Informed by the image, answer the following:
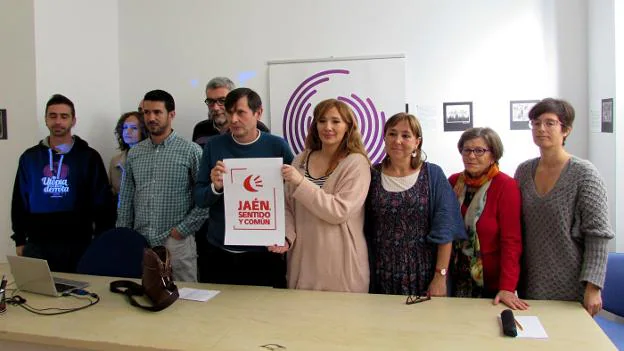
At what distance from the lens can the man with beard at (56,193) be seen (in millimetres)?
3125

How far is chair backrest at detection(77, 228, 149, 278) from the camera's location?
2.51 metres

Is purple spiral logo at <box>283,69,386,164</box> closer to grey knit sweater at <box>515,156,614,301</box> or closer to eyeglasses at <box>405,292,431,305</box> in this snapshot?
grey knit sweater at <box>515,156,614,301</box>

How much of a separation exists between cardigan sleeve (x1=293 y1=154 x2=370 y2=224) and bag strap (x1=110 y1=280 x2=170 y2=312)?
0.74m

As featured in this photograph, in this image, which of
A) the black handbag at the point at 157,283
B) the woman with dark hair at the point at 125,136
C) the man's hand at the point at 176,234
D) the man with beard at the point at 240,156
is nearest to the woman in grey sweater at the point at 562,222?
the man with beard at the point at 240,156

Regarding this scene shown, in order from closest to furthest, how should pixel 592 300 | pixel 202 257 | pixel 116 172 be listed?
pixel 592 300 < pixel 202 257 < pixel 116 172

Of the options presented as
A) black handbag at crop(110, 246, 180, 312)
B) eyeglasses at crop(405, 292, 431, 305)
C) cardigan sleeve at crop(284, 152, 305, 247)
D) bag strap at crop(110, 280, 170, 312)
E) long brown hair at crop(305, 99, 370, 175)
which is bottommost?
eyeglasses at crop(405, 292, 431, 305)

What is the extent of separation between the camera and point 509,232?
2.12 meters

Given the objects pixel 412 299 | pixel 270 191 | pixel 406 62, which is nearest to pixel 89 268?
pixel 270 191

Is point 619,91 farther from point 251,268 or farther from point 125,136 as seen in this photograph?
point 125,136

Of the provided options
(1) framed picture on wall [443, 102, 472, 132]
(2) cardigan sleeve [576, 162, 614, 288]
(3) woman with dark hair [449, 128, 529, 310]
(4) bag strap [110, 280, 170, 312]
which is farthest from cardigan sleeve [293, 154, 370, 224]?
(1) framed picture on wall [443, 102, 472, 132]

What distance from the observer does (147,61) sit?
436 centimetres

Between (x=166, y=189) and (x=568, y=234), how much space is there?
2.11 m

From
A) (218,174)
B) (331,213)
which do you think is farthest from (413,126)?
(218,174)

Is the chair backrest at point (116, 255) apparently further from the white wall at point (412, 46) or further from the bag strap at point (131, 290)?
the white wall at point (412, 46)
